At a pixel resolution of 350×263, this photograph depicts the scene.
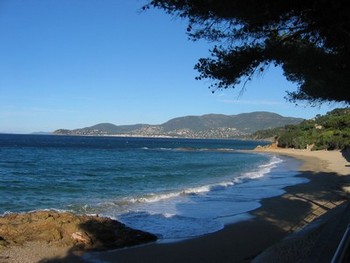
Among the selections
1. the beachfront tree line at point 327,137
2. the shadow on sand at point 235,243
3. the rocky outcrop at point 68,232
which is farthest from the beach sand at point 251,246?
the beachfront tree line at point 327,137

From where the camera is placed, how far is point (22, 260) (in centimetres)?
817

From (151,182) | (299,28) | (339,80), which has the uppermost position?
(299,28)

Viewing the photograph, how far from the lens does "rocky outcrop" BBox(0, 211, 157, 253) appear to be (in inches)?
371

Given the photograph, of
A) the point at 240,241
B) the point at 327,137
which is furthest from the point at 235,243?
the point at 327,137

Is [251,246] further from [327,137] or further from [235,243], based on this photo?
[327,137]

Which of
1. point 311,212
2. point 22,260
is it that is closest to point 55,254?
point 22,260

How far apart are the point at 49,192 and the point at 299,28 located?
1537cm

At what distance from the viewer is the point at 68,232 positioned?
984 centimetres

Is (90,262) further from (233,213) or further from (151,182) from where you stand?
(151,182)

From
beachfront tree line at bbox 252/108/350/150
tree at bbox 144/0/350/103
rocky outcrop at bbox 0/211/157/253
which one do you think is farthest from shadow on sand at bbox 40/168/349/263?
beachfront tree line at bbox 252/108/350/150

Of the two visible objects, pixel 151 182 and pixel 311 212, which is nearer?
pixel 311 212

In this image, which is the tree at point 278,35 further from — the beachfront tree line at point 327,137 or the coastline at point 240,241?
the beachfront tree line at point 327,137

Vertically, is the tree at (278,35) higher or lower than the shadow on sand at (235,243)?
higher

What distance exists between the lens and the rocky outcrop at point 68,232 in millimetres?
9414
